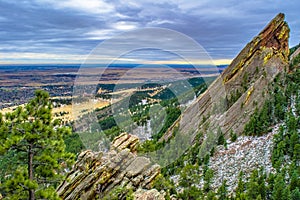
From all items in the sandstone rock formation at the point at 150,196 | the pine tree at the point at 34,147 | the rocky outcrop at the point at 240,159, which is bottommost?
the rocky outcrop at the point at 240,159

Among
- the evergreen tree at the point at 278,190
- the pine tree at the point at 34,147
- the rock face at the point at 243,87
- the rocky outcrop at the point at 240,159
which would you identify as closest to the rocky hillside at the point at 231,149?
the rocky outcrop at the point at 240,159

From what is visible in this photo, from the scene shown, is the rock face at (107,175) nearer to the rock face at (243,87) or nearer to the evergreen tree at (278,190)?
the evergreen tree at (278,190)

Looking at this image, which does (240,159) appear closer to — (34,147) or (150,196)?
(150,196)

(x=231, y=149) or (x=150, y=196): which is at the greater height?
(x=150, y=196)

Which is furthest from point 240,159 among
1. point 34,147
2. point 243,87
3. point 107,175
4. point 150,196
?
point 34,147

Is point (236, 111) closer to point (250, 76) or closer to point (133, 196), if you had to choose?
point (250, 76)

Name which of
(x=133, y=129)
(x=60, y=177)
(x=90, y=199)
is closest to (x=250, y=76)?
(x=133, y=129)

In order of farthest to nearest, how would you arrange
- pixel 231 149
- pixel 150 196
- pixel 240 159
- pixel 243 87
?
pixel 243 87
pixel 231 149
pixel 240 159
pixel 150 196

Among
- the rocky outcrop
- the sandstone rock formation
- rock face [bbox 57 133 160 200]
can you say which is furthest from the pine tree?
the rocky outcrop
